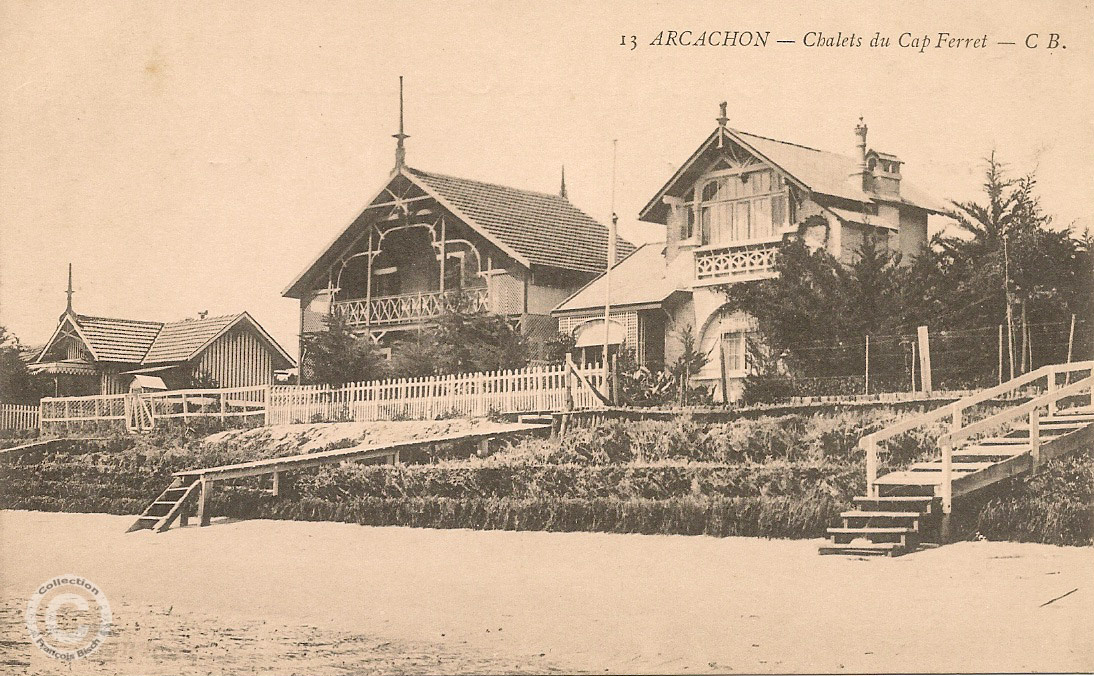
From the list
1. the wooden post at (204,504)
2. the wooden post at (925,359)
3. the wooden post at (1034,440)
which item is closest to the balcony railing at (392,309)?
the wooden post at (204,504)

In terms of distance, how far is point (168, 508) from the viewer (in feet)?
44.5

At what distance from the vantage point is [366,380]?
17031 millimetres

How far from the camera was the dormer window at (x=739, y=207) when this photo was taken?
14.9m

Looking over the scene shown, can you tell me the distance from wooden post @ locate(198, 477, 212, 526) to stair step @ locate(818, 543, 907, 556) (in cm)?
696

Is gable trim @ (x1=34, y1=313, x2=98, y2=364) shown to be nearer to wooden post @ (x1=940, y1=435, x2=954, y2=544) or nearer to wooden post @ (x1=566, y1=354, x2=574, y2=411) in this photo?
wooden post @ (x1=566, y1=354, x2=574, y2=411)

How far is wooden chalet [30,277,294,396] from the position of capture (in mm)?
12930

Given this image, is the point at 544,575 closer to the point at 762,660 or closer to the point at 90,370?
the point at 762,660

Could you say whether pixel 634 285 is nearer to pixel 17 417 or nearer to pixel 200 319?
pixel 200 319

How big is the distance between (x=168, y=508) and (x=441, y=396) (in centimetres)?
399

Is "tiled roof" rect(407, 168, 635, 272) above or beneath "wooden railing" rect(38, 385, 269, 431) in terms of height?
above

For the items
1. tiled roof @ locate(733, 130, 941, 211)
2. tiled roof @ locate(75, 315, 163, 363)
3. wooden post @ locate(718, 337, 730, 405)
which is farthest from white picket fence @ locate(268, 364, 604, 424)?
tiled roof @ locate(733, 130, 941, 211)

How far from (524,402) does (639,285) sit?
10.2ft

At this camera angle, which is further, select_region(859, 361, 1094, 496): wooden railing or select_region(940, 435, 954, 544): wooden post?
select_region(859, 361, 1094, 496): wooden railing

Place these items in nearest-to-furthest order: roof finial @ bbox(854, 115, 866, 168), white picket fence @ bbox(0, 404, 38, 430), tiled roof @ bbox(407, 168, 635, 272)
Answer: roof finial @ bbox(854, 115, 866, 168) → white picket fence @ bbox(0, 404, 38, 430) → tiled roof @ bbox(407, 168, 635, 272)
